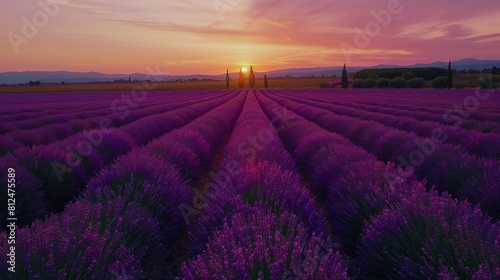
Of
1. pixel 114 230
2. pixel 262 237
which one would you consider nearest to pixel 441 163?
pixel 262 237

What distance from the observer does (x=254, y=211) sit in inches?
116

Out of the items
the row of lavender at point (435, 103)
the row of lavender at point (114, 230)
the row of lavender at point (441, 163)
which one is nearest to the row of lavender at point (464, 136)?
the row of lavender at point (441, 163)

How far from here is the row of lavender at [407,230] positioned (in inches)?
89.9

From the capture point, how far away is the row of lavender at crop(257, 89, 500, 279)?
89.9 inches

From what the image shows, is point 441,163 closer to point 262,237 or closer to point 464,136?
point 464,136

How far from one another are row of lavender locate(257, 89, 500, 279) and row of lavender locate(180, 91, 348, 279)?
0.33 m

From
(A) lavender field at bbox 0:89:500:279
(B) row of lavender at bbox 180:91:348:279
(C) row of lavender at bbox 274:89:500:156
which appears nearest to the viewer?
(B) row of lavender at bbox 180:91:348:279

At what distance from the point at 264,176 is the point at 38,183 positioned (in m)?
2.63

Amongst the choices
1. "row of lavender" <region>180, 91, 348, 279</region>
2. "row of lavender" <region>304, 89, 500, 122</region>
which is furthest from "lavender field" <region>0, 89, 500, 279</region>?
"row of lavender" <region>304, 89, 500, 122</region>

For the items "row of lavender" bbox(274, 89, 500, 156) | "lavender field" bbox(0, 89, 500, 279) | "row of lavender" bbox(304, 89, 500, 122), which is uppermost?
"lavender field" bbox(0, 89, 500, 279)

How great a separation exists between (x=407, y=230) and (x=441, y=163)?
3237 millimetres

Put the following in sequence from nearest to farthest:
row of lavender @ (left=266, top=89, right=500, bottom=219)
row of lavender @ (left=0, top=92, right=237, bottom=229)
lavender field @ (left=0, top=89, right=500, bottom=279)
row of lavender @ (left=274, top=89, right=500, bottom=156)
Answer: lavender field @ (left=0, top=89, right=500, bottom=279) < row of lavender @ (left=266, top=89, right=500, bottom=219) < row of lavender @ (left=0, top=92, right=237, bottom=229) < row of lavender @ (left=274, top=89, right=500, bottom=156)

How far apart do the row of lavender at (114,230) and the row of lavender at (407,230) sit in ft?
4.95

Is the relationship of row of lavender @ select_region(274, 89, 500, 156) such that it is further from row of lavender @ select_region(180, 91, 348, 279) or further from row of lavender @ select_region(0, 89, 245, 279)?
row of lavender @ select_region(0, 89, 245, 279)
